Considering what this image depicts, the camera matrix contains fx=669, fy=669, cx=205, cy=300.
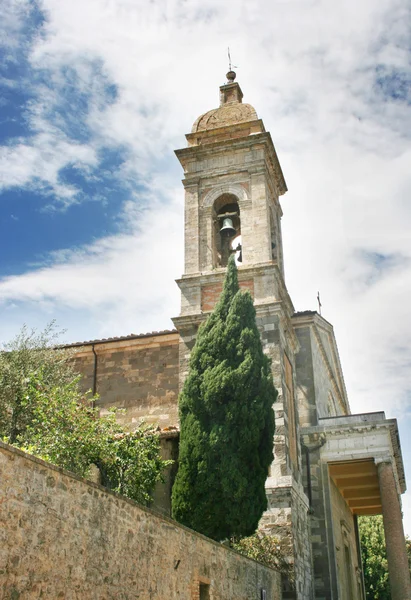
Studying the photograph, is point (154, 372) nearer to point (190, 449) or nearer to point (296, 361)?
point (296, 361)

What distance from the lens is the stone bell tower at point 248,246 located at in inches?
663

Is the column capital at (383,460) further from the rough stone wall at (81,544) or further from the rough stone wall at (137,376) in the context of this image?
the rough stone wall at (81,544)

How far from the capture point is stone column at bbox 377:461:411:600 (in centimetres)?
1695

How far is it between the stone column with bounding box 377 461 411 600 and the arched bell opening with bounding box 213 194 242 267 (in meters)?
7.60

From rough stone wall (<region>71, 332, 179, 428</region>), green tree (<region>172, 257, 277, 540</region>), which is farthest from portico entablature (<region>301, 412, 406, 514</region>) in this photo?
green tree (<region>172, 257, 277, 540</region>)

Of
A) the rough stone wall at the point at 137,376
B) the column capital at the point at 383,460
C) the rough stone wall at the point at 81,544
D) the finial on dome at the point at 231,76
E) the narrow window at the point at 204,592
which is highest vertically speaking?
the finial on dome at the point at 231,76

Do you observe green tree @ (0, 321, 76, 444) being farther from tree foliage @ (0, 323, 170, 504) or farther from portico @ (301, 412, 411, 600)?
portico @ (301, 412, 411, 600)

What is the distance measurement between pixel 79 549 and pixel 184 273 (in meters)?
13.7

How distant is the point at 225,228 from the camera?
20.5 meters

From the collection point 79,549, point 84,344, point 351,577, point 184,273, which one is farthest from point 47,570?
point 351,577

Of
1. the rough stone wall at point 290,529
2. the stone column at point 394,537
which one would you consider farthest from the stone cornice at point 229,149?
the rough stone wall at point 290,529

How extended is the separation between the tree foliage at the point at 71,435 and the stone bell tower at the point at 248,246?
3208 millimetres

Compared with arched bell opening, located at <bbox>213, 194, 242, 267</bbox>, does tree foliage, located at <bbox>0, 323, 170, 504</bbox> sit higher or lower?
lower

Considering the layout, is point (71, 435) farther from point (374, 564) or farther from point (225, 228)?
point (374, 564)
